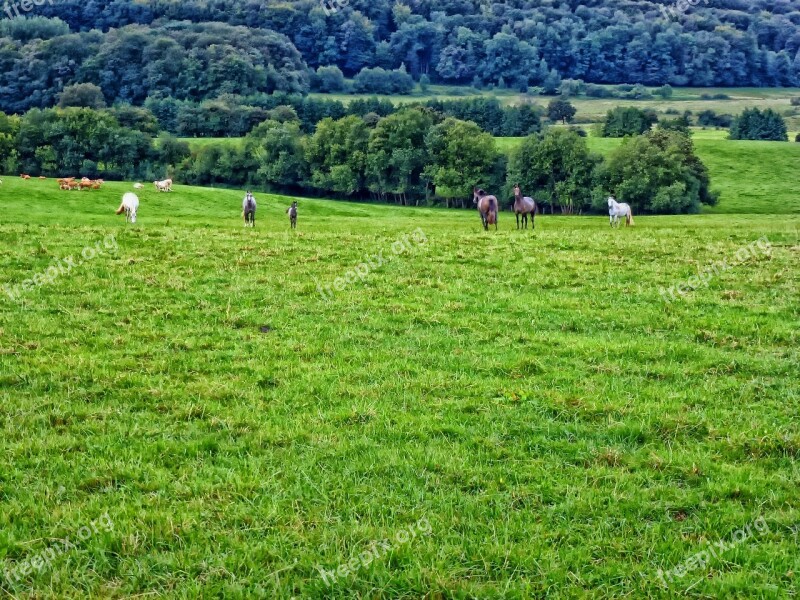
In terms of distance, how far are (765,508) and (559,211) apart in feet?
340

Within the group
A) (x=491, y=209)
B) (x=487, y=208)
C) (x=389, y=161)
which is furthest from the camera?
(x=389, y=161)

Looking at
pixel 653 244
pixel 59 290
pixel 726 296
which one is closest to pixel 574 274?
pixel 726 296

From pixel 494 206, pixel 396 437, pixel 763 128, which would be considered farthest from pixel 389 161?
pixel 396 437
